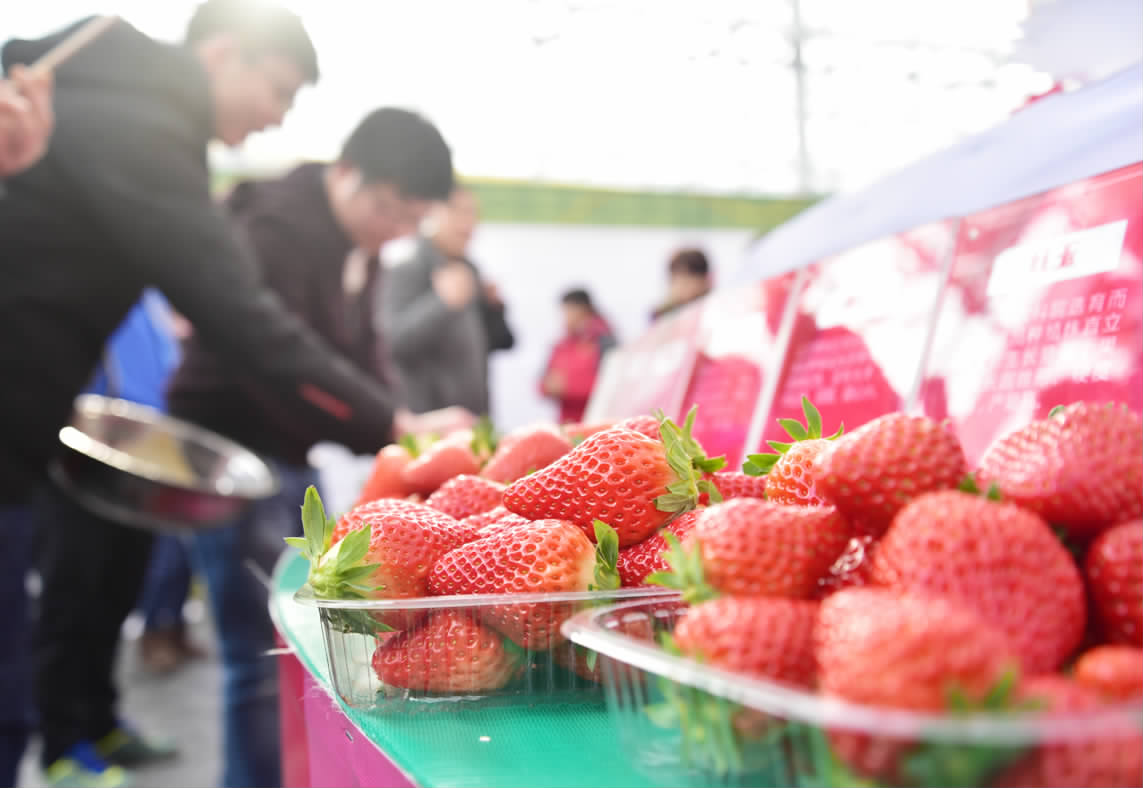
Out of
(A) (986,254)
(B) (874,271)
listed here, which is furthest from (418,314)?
(A) (986,254)

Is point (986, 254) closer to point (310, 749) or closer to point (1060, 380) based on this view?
point (1060, 380)

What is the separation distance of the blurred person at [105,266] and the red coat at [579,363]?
106 inches

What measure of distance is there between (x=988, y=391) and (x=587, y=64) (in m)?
5.56

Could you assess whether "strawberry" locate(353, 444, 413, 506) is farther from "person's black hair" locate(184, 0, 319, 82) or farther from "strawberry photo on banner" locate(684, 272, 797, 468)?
"person's black hair" locate(184, 0, 319, 82)

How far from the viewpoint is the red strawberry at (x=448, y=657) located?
68 centimetres

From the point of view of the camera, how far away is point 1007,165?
117 centimetres

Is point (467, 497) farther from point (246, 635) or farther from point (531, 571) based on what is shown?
point (246, 635)

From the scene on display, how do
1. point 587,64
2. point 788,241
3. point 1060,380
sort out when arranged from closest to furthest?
point 1060,380 < point 788,241 < point 587,64

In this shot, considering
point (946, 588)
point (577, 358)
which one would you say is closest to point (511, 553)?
point (946, 588)

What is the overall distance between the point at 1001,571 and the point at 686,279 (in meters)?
3.17

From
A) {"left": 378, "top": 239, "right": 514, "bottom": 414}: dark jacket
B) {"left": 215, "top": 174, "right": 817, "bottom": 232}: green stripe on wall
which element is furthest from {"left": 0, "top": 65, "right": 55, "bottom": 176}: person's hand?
{"left": 215, "top": 174, "right": 817, "bottom": 232}: green stripe on wall

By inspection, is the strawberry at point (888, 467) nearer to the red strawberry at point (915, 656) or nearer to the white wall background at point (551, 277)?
the red strawberry at point (915, 656)

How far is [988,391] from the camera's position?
0.97 metres

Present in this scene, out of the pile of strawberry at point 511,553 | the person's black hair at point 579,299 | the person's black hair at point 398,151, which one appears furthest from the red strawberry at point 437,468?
the person's black hair at point 579,299
